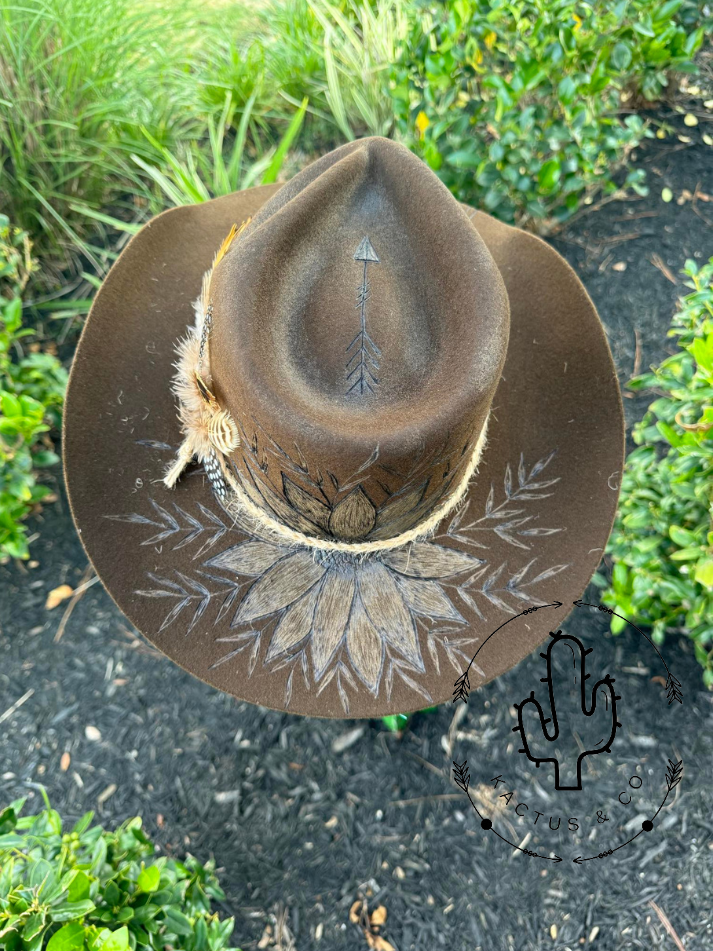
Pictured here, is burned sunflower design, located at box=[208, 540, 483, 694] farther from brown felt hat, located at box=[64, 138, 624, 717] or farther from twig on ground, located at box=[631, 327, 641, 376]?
twig on ground, located at box=[631, 327, 641, 376]

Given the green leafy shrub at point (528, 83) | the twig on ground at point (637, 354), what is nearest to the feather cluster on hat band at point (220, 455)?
the green leafy shrub at point (528, 83)

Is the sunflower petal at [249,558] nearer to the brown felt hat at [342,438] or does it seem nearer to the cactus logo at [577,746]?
the brown felt hat at [342,438]

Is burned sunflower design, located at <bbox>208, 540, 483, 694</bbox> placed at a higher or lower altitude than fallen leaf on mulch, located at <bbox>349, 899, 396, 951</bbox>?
higher

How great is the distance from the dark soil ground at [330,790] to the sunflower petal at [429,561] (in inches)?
28.3

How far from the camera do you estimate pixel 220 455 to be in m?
1.25

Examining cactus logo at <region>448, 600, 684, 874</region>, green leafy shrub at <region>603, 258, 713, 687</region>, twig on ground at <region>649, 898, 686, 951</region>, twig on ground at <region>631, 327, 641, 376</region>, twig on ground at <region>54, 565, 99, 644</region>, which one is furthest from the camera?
twig on ground at <region>631, 327, 641, 376</region>

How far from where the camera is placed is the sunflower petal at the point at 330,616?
4.21 feet

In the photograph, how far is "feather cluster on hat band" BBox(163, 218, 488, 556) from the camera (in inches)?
45.2

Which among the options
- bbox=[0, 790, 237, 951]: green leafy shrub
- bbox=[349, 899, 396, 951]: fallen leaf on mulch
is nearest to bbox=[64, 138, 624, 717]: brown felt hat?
bbox=[0, 790, 237, 951]: green leafy shrub

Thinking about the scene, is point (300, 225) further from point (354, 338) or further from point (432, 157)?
point (432, 157)

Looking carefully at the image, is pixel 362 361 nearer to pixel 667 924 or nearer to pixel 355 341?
pixel 355 341

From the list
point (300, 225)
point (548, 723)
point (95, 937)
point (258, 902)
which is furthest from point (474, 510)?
point (258, 902)

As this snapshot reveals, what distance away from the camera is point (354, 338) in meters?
1.06

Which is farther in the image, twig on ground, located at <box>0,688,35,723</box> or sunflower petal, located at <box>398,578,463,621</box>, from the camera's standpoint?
twig on ground, located at <box>0,688,35,723</box>
